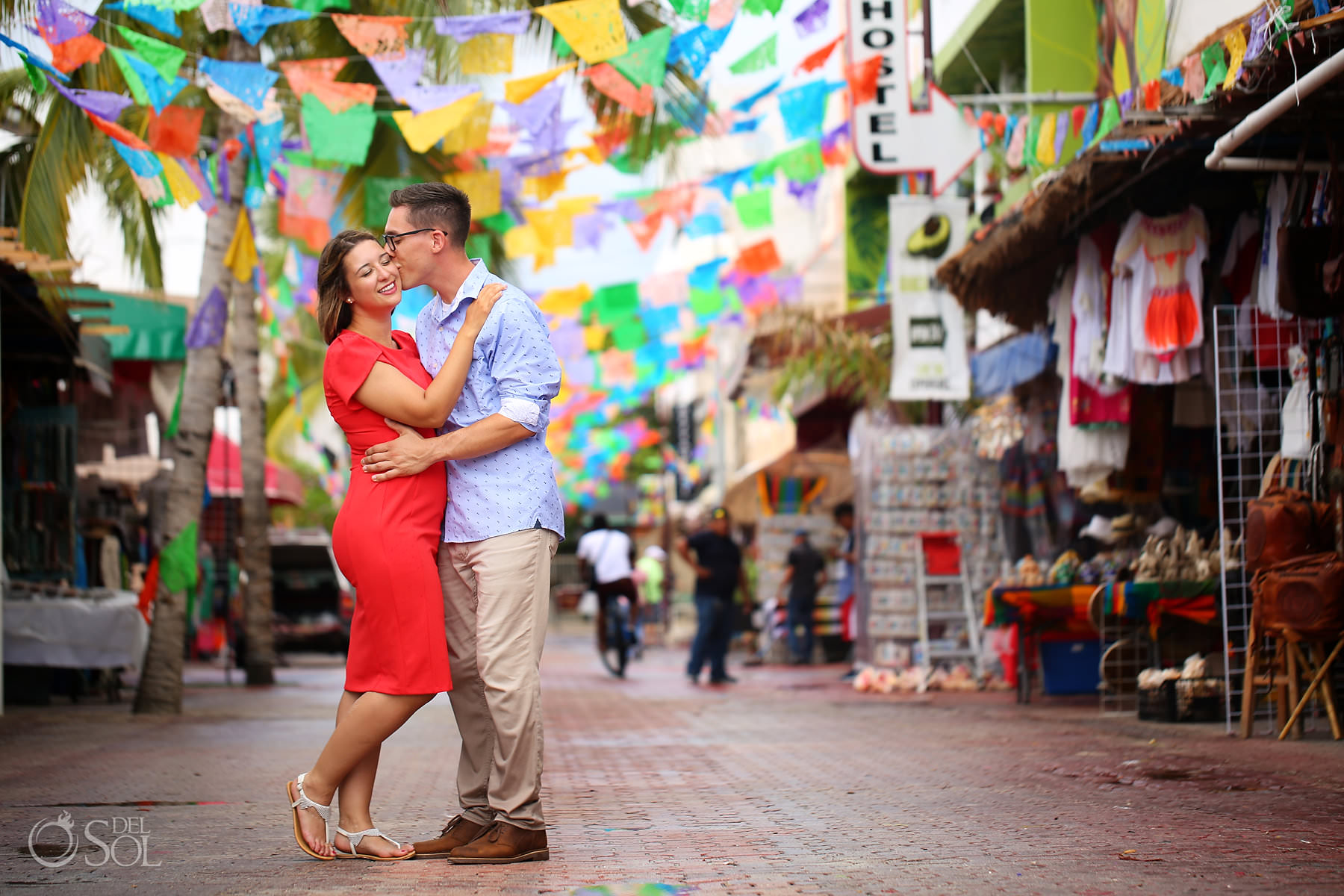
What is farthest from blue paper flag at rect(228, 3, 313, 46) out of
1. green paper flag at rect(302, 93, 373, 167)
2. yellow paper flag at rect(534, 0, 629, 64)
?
yellow paper flag at rect(534, 0, 629, 64)

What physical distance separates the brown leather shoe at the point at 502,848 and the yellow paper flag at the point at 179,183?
23.0 ft

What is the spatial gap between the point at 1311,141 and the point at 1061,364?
147 inches

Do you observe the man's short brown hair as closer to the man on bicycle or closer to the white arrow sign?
the white arrow sign

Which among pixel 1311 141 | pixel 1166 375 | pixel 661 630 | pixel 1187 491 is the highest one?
pixel 1311 141

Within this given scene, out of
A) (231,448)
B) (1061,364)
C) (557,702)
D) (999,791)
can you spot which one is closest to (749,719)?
(557,702)

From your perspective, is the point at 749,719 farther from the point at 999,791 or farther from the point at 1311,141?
the point at 1311,141

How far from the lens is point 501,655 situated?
426 centimetres

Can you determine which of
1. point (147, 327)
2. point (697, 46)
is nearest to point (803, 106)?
point (697, 46)

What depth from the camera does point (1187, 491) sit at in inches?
443

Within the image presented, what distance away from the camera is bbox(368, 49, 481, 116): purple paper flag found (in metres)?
10.5

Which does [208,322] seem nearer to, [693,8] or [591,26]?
[591,26]

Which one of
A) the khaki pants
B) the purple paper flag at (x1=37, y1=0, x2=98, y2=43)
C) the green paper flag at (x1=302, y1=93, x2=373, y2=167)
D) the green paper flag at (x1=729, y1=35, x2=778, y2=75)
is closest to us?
the khaki pants

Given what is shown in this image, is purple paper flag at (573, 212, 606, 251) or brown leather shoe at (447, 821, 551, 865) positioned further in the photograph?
purple paper flag at (573, 212, 606, 251)

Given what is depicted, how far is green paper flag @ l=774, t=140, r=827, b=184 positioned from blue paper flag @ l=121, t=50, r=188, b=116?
636 cm
